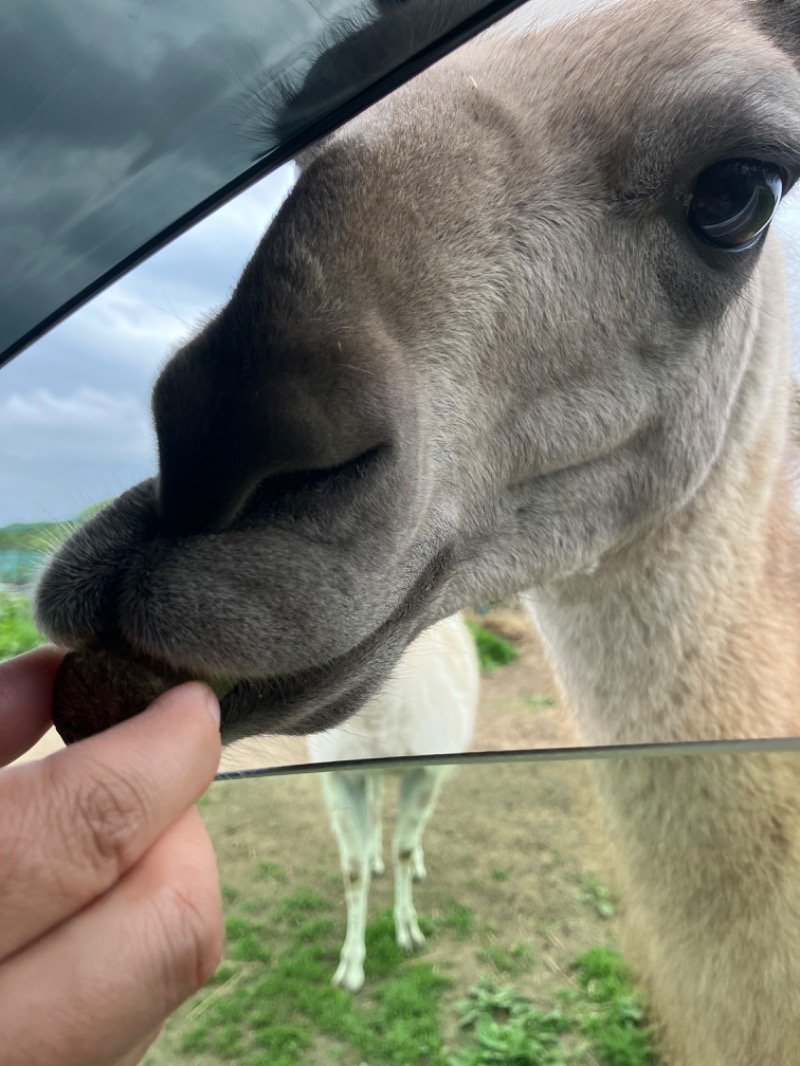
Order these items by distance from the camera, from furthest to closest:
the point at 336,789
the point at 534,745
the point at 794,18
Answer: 1. the point at 336,789
2. the point at 534,745
3. the point at 794,18

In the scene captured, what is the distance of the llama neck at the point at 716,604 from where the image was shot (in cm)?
162

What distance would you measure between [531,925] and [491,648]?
1.31 meters

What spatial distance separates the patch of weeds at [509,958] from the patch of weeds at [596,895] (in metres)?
0.23

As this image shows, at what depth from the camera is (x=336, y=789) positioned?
2.46m

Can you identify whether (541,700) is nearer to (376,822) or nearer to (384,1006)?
(376,822)

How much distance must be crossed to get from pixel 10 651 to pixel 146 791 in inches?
26.6

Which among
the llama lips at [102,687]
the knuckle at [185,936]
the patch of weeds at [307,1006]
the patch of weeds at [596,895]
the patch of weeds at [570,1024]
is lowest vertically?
the patch of weeds at [570,1024]

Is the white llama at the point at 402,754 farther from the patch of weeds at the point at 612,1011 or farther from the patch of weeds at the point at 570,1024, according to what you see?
the patch of weeds at the point at 612,1011

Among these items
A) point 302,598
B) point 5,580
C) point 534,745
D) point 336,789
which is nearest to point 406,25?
point 302,598

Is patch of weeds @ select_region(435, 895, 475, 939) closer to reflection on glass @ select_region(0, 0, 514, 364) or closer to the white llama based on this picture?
the white llama

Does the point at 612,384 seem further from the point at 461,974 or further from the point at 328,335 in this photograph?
the point at 461,974

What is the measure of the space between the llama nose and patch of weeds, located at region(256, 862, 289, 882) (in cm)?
214

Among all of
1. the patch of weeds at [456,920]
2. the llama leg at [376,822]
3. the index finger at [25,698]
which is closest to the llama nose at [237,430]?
the index finger at [25,698]

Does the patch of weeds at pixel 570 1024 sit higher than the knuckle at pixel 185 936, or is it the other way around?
the knuckle at pixel 185 936
